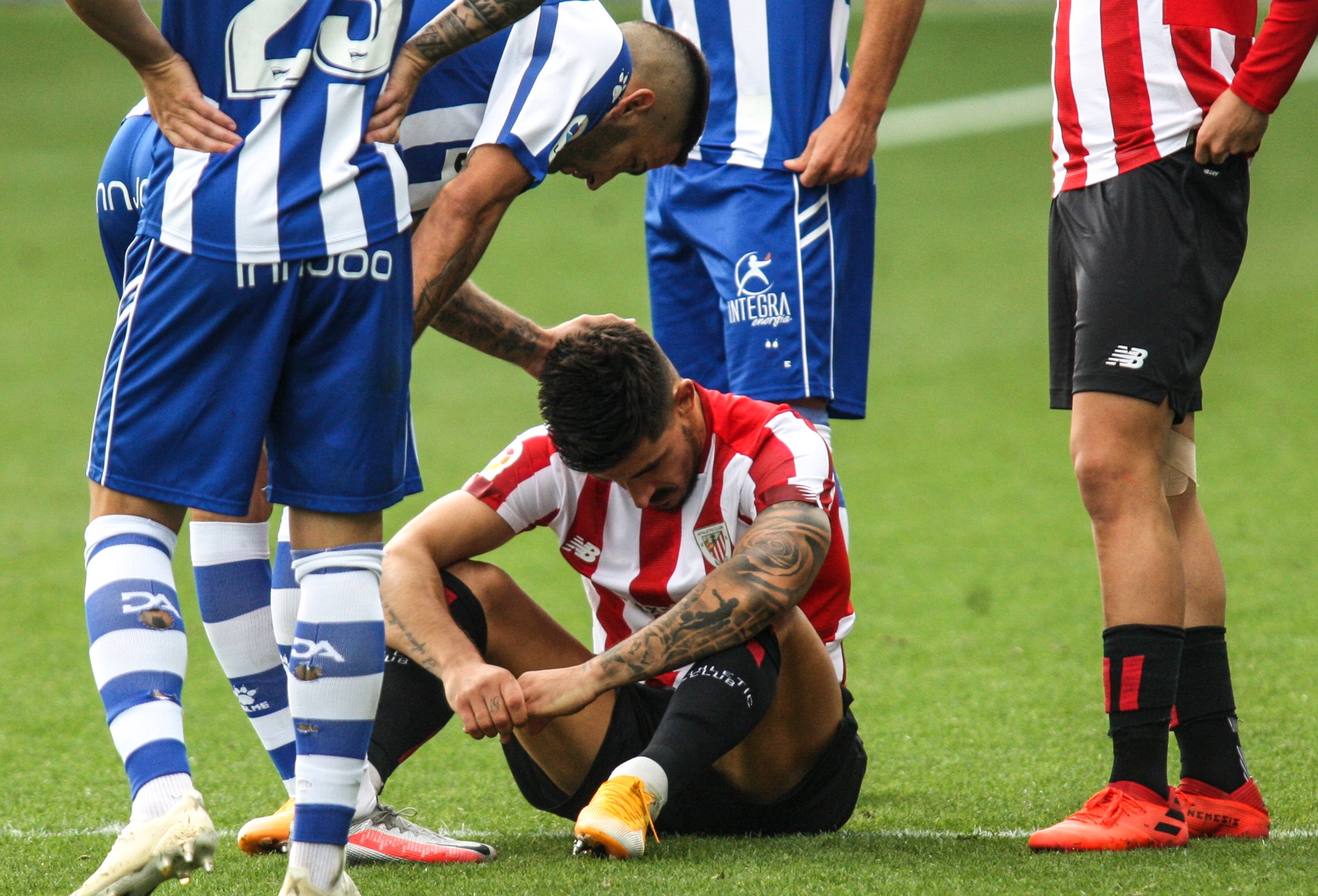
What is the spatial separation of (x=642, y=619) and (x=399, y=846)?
597 millimetres

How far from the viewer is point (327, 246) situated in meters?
2.24

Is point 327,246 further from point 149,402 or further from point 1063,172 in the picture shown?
point 1063,172

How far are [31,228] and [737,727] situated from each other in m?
12.4

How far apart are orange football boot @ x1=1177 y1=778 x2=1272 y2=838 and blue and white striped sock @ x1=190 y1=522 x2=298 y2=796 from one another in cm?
159

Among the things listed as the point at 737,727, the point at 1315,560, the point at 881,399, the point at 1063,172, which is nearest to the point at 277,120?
the point at 737,727

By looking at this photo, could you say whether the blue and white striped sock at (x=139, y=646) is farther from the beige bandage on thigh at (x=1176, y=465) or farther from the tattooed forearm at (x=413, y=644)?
the beige bandage on thigh at (x=1176, y=465)

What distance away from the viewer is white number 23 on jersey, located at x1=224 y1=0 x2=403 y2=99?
2217 mm

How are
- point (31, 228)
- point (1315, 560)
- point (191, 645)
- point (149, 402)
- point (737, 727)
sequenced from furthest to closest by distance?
point (31, 228)
point (1315, 560)
point (191, 645)
point (737, 727)
point (149, 402)

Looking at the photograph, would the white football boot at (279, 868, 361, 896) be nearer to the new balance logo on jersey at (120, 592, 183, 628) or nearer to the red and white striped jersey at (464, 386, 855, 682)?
the new balance logo on jersey at (120, 592, 183, 628)

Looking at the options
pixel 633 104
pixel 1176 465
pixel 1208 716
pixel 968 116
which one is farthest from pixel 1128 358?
pixel 968 116

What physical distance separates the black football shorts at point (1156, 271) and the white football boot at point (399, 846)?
1.31 metres

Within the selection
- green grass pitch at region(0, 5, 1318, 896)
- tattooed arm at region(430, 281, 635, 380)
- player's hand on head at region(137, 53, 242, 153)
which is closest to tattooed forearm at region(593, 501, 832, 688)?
green grass pitch at region(0, 5, 1318, 896)

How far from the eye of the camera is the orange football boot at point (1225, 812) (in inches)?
110

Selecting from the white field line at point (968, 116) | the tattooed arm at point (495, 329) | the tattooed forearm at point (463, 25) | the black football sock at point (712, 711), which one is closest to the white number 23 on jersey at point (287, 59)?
the tattooed forearm at point (463, 25)
